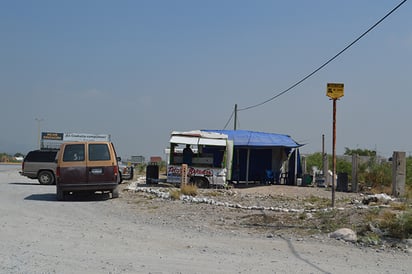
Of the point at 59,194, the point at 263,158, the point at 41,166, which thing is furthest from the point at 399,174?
the point at 41,166

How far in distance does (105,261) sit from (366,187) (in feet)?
66.8

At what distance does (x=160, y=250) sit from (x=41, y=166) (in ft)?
62.0

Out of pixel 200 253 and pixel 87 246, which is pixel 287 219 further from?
pixel 87 246

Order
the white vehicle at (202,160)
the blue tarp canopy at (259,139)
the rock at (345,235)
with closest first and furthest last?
the rock at (345,235)
the white vehicle at (202,160)
the blue tarp canopy at (259,139)

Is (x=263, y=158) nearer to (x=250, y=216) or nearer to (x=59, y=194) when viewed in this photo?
(x=59, y=194)

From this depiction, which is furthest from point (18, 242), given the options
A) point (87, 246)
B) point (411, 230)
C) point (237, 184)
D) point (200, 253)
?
point (237, 184)

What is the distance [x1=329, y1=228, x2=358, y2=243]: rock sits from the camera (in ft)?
32.7

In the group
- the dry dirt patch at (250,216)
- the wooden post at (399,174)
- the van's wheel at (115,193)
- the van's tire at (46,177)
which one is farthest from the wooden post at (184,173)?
the wooden post at (399,174)

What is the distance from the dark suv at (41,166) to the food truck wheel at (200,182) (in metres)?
7.49

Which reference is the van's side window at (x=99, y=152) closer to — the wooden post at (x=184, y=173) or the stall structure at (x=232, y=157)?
the wooden post at (x=184, y=173)

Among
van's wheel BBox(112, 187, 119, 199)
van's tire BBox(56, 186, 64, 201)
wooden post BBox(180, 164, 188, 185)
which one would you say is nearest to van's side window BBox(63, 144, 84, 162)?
van's tire BBox(56, 186, 64, 201)

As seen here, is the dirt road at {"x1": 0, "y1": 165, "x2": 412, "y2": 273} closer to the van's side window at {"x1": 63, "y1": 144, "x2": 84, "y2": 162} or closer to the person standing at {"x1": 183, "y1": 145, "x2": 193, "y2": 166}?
the van's side window at {"x1": 63, "y1": 144, "x2": 84, "y2": 162}

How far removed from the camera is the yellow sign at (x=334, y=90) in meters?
14.3

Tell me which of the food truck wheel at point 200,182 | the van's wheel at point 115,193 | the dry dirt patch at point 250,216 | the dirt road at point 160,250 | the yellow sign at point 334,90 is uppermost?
the yellow sign at point 334,90
